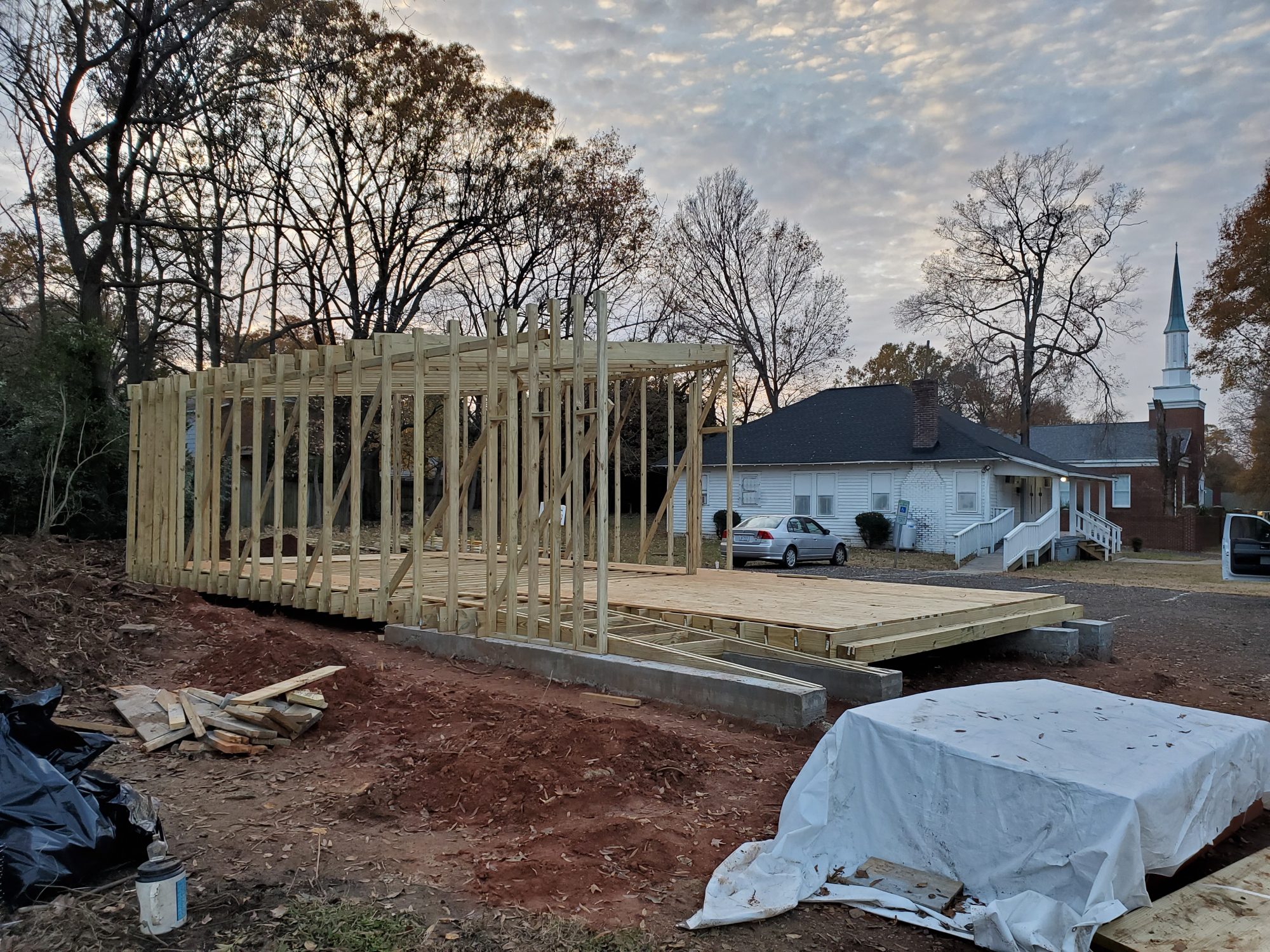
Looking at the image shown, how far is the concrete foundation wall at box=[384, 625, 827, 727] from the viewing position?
18.9 ft

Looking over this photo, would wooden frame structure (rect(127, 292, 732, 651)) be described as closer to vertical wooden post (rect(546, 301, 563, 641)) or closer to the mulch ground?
vertical wooden post (rect(546, 301, 563, 641))

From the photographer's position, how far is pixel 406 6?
920cm

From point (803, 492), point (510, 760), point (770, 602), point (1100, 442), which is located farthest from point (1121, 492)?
point (510, 760)

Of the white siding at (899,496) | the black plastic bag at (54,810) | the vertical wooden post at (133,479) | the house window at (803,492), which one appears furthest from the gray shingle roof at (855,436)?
the black plastic bag at (54,810)

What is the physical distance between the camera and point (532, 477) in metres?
7.43

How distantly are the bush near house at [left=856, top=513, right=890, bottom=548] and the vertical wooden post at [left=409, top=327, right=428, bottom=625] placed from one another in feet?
67.4

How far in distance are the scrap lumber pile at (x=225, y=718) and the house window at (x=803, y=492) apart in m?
24.5

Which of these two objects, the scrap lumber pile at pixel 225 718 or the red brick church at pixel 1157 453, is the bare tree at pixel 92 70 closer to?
the scrap lumber pile at pixel 225 718

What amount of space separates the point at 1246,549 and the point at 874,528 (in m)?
11.4

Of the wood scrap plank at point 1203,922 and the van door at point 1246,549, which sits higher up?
the van door at point 1246,549

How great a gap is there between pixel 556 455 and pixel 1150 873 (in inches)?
234

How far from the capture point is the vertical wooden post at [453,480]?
7.85m

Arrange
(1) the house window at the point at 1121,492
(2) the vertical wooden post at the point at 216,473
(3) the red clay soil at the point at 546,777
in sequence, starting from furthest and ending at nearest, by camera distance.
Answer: (1) the house window at the point at 1121,492 → (2) the vertical wooden post at the point at 216,473 → (3) the red clay soil at the point at 546,777

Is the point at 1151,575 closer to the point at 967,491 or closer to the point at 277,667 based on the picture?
the point at 967,491
